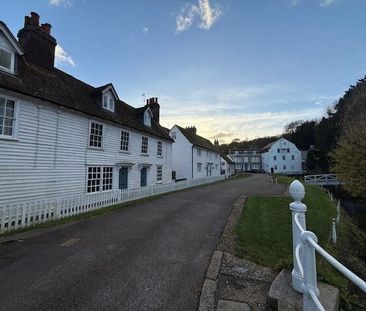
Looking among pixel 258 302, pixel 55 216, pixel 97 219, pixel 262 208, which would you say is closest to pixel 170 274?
pixel 258 302

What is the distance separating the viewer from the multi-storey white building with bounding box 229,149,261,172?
297ft

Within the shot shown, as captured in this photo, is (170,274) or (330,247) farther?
(330,247)

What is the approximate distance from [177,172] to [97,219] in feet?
86.6

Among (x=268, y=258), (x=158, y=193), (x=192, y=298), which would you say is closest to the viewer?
(x=192, y=298)

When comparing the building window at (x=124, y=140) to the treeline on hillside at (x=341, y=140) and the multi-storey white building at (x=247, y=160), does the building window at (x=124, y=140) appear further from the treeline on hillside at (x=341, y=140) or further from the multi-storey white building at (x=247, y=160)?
the multi-storey white building at (x=247, y=160)

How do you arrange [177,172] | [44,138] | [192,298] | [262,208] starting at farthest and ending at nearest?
[177,172] → [262,208] → [44,138] → [192,298]

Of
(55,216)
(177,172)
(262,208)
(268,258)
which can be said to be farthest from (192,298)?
(177,172)

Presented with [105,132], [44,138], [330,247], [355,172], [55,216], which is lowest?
[330,247]

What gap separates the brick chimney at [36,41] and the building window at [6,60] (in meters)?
2.49

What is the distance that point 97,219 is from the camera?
35.1 ft

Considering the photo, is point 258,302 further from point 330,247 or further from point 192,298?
point 330,247

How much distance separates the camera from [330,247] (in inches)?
339

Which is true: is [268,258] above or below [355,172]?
below

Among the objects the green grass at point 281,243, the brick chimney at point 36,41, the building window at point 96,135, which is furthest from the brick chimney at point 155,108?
the green grass at point 281,243
